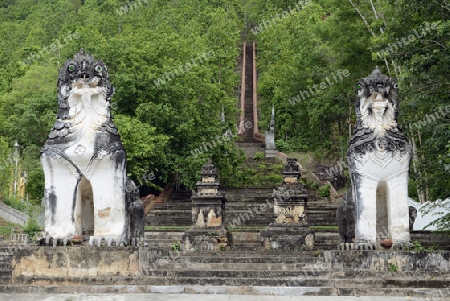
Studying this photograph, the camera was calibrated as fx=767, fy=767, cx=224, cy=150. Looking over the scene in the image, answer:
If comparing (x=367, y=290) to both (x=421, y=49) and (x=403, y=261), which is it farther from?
(x=421, y=49)

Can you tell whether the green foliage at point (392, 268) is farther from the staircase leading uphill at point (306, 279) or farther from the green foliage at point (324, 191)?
the green foliage at point (324, 191)

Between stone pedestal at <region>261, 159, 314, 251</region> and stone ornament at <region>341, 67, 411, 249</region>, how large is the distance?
6980 millimetres

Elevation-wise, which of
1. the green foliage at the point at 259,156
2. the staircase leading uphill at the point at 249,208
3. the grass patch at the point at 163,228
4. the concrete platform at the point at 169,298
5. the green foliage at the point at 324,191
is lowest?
the concrete platform at the point at 169,298

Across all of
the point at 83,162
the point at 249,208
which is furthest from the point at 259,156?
the point at 83,162

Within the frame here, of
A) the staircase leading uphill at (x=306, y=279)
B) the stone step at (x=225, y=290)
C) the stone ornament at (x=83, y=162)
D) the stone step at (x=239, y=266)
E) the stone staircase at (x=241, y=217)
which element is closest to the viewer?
the stone step at (x=225, y=290)

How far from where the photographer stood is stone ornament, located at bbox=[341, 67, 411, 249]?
12.3 metres

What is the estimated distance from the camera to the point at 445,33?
13352 mm

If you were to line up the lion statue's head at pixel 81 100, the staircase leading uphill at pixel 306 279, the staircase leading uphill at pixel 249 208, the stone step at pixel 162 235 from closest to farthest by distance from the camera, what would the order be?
1. the staircase leading uphill at pixel 306 279
2. the lion statue's head at pixel 81 100
3. the stone step at pixel 162 235
4. the staircase leading uphill at pixel 249 208

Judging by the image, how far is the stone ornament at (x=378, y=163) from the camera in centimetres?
1234

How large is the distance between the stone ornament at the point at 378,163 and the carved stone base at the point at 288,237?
23.1 ft

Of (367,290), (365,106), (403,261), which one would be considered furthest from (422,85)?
(367,290)

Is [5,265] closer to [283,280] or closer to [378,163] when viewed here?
[283,280]

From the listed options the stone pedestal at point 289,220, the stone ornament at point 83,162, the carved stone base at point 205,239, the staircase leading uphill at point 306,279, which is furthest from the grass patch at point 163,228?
the stone ornament at point 83,162

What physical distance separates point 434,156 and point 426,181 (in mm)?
1393
